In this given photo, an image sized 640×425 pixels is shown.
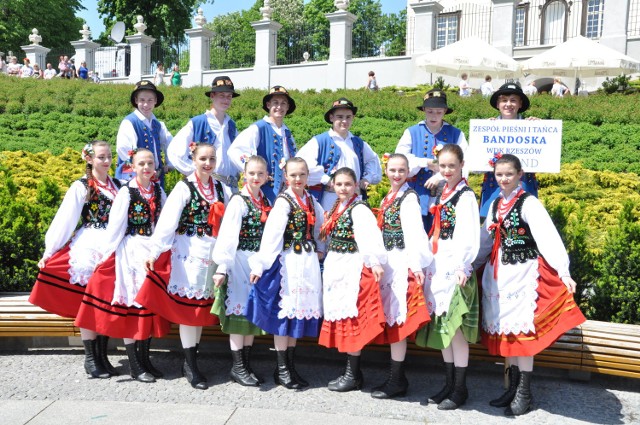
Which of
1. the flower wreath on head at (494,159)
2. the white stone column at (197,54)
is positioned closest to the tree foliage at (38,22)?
the white stone column at (197,54)

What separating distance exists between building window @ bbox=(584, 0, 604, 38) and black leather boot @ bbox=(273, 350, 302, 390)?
26.2 meters

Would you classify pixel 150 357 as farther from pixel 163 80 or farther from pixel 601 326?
pixel 163 80

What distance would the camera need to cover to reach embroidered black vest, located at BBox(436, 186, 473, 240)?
4695 millimetres

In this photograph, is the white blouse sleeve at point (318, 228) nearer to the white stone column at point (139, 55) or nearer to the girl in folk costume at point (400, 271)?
the girl in folk costume at point (400, 271)

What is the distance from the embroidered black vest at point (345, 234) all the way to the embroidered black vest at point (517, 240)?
3.41ft

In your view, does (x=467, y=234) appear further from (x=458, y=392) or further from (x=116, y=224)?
(x=116, y=224)

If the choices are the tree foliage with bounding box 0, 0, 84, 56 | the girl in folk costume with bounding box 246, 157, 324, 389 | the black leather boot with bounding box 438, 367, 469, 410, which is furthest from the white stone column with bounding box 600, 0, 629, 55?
the tree foliage with bounding box 0, 0, 84, 56

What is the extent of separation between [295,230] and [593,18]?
88.7 feet

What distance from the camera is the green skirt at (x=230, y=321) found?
16.2 feet

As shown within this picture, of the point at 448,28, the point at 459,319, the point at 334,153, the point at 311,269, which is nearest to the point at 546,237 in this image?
the point at 459,319

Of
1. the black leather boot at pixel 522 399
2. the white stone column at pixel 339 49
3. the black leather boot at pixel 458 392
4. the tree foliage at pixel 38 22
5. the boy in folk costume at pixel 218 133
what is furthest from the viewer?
the tree foliage at pixel 38 22

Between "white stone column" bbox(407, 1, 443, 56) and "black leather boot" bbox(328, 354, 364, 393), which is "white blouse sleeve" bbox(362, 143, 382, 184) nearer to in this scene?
"black leather boot" bbox(328, 354, 364, 393)

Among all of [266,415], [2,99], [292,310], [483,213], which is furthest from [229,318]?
[2,99]

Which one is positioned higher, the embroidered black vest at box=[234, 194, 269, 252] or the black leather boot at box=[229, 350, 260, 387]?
the embroidered black vest at box=[234, 194, 269, 252]
